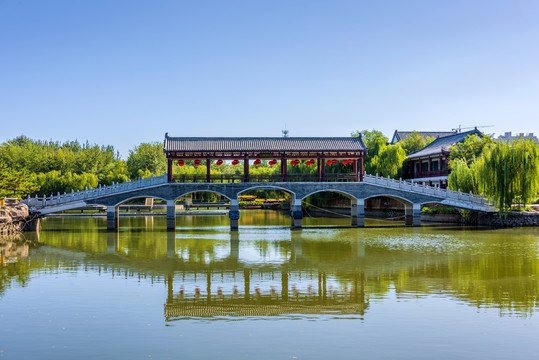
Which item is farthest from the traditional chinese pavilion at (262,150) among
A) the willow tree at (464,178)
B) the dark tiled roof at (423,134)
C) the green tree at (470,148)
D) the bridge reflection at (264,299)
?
the dark tiled roof at (423,134)

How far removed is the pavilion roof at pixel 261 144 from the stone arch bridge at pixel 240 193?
2.32m

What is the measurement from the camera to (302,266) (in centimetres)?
1814

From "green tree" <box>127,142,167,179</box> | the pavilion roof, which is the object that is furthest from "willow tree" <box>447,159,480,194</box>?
"green tree" <box>127,142,167,179</box>

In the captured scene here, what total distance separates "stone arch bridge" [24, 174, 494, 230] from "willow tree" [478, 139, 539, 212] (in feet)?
7.24

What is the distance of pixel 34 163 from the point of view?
6525cm

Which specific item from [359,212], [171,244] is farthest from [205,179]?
[359,212]

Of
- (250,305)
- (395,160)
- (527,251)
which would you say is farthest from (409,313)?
(395,160)

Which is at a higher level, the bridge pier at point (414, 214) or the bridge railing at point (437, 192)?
the bridge railing at point (437, 192)

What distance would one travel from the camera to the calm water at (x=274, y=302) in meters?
9.04

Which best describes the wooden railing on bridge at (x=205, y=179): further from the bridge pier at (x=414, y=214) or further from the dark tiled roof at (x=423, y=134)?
the dark tiled roof at (x=423, y=134)

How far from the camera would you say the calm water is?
904 centimetres

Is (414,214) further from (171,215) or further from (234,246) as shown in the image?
(171,215)

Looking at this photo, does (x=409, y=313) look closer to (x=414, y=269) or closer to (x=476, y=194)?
(x=414, y=269)

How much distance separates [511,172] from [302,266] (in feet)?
65.2
